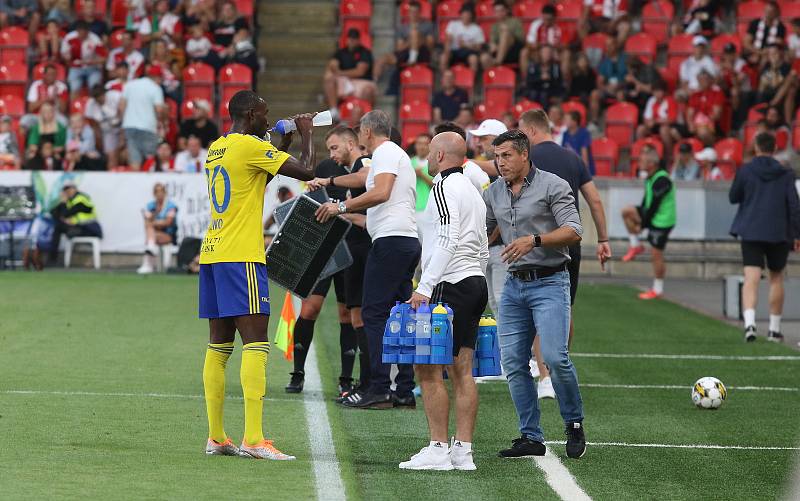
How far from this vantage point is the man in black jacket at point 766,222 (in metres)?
15.6

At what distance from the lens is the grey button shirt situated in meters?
8.89

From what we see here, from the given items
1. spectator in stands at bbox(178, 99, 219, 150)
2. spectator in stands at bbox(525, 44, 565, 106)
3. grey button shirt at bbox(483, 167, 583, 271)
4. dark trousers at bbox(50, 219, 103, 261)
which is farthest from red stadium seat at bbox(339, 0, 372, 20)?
grey button shirt at bbox(483, 167, 583, 271)

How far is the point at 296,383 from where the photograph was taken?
37.9 feet

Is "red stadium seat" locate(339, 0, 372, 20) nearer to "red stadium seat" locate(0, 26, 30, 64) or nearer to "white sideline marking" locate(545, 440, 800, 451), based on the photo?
"red stadium seat" locate(0, 26, 30, 64)

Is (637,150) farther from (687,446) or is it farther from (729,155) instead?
(687,446)

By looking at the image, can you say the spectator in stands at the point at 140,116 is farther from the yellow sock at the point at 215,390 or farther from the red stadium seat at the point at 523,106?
the yellow sock at the point at 215,390

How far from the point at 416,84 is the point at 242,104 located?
18712 millimetres

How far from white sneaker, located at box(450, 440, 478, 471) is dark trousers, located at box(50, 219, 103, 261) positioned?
16.9m

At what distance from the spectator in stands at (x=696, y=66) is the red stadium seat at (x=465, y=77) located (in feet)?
13.1

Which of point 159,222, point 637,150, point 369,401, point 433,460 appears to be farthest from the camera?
point 637,150

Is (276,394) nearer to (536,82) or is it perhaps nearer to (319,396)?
(319,396)

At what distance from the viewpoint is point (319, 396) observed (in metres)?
11.3

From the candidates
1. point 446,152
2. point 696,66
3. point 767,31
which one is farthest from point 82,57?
point 446,152

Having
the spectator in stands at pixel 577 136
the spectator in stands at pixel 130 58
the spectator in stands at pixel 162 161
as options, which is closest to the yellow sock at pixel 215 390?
the spectator in stands at pixel 577 136
